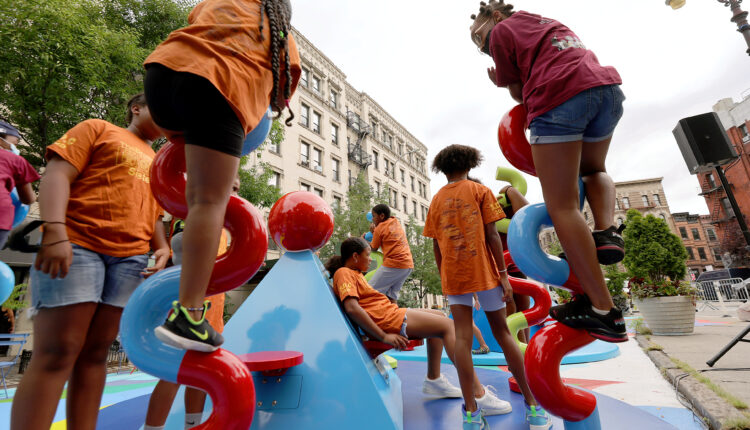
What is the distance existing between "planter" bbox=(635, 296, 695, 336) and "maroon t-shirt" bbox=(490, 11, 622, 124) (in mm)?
6523

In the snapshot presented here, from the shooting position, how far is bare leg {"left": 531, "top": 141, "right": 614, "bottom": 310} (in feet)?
4.47

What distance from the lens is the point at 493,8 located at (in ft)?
6.43

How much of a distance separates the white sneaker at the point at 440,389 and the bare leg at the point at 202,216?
2324 mm

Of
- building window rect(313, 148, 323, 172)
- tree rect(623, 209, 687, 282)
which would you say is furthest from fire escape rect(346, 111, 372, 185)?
tree rect(623, 209, 687, 282)

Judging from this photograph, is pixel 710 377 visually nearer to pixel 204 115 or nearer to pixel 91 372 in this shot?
pixel 204 115

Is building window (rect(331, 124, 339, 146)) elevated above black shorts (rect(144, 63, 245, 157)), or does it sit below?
above

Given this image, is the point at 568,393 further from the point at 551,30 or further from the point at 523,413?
the point at 551,30

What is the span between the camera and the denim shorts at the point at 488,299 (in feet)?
7.80

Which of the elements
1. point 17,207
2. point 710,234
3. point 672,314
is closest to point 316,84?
point 672,314

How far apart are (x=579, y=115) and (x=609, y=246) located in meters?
0.55

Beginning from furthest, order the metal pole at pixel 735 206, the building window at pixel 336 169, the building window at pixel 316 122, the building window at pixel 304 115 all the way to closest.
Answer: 1. the building window at pixel 336 169
2. the building window at pixel 316 122
3. the building window at pixel 304 115
4. the metal pole at pixel 735 206

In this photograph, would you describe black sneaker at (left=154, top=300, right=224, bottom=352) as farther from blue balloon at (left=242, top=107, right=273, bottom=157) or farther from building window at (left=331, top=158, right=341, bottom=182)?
building window at (left=331, top=158, right=341, bottom=182)

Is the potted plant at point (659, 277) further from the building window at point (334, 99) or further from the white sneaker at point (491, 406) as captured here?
the building window at point (334, 99)

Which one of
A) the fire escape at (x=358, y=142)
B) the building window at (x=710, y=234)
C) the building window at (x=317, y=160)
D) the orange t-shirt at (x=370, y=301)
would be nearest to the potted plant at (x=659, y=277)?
the orange t-shirt at (x=370, y=301)
